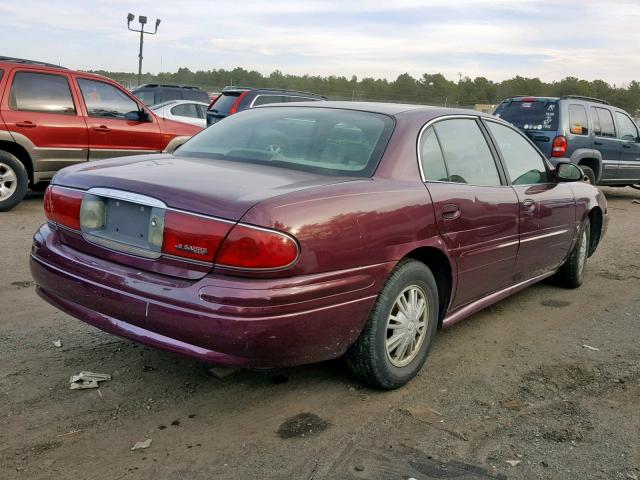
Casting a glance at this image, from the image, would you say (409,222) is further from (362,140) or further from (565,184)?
(565,184)

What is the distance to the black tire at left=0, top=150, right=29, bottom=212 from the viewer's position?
7756 mm

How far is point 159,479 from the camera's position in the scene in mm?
2516

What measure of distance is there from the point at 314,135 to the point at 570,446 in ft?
6.86

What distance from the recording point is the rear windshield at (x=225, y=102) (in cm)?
1264

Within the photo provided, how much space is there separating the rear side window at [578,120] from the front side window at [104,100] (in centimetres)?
712

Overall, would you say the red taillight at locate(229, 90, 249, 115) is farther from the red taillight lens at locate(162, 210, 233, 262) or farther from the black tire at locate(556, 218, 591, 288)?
the red taillight lens at locate(162, 210, 233, 262)

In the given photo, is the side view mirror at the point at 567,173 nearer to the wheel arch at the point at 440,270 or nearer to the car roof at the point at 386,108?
the car roof at the point at 386,108

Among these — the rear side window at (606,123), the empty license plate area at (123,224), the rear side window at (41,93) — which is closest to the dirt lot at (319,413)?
the empty license plate area at (123,224)

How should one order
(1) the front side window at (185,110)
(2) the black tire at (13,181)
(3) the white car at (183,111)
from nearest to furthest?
(2) the black tire at (13,181) < (3) the white car at (183,111) < (1) the front side window at (185,110)

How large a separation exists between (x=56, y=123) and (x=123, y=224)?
5.91m

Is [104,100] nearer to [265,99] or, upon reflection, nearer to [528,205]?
[265,99]

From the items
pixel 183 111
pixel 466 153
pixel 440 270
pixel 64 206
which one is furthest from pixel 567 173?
pixel 183 111

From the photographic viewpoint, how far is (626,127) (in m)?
12.5

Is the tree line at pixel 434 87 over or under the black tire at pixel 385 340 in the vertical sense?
over
